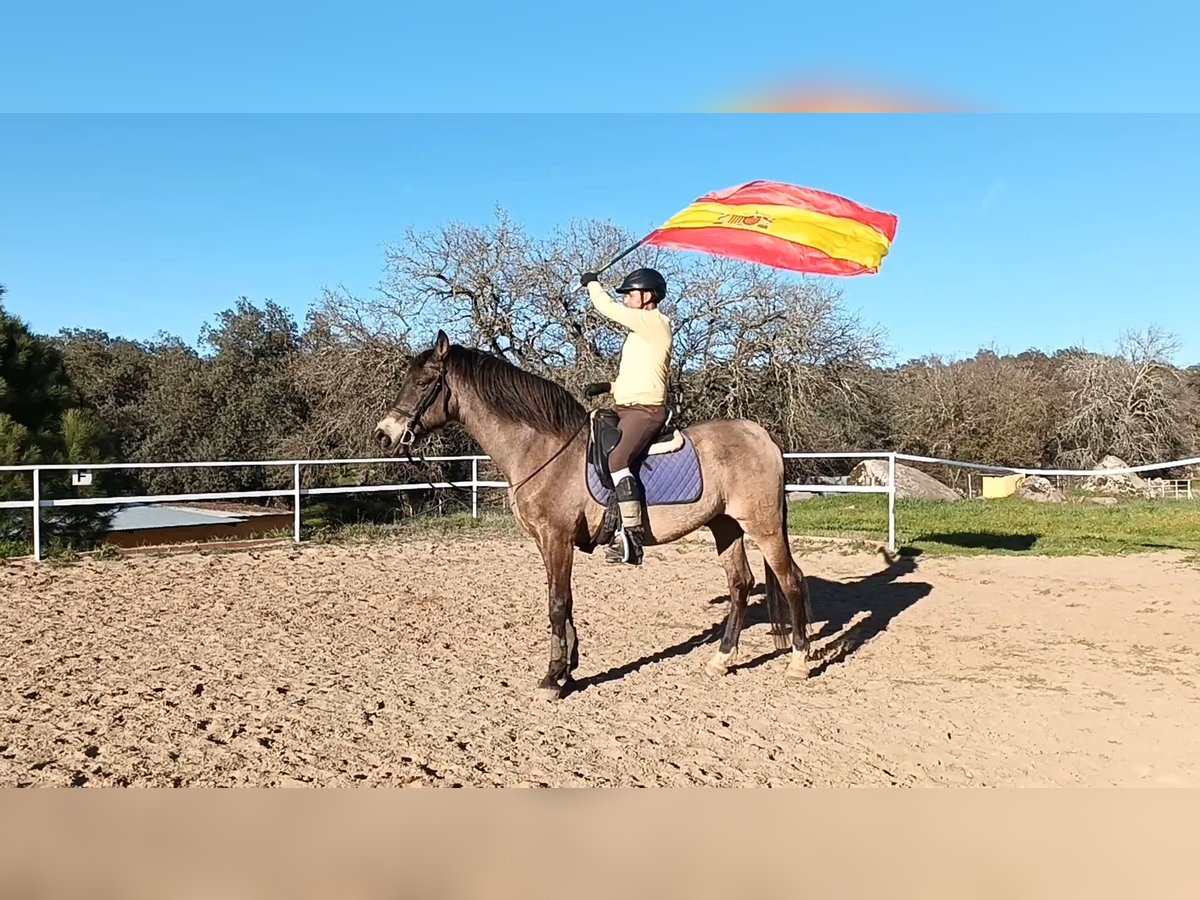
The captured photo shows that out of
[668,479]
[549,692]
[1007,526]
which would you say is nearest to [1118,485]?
[1007,526]

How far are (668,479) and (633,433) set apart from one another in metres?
0.39

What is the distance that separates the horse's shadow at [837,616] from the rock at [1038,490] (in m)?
13.1

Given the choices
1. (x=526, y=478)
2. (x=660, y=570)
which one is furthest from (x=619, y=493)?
(x=660, y=570)

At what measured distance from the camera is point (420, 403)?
464 centimetres

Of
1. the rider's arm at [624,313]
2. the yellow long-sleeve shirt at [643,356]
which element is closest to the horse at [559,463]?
the yellow long-sleeve shirt at [643,356]

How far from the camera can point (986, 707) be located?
4.28m

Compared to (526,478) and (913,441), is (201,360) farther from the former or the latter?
(913,441)

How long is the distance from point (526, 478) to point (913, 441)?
2212 centimetres

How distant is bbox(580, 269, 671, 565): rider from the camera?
4430mm

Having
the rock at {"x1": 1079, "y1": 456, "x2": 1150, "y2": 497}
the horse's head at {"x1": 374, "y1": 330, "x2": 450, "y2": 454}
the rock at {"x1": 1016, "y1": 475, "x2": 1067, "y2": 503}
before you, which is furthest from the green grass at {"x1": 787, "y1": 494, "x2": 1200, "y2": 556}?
the horse's head at {"x1": 374, "y1": 330, "x2": 450, "y2": 454}

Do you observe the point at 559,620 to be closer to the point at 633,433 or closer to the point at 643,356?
the point at 633,433

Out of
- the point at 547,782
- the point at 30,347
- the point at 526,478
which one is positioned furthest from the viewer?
the point at 30,347

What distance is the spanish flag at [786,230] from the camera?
4504 mm

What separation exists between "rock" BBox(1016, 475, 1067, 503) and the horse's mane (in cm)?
1813
